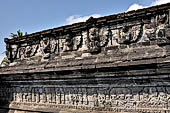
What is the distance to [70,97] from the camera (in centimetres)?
687

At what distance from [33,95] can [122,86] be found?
12.0ft

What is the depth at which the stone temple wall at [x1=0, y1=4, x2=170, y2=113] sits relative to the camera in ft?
18.0

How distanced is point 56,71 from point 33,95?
66.2 inches

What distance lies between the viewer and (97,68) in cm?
607

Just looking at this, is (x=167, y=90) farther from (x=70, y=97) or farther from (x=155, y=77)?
(x=70, y=97)

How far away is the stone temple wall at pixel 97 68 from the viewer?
5496 millimetres

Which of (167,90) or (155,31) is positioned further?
(155,31)

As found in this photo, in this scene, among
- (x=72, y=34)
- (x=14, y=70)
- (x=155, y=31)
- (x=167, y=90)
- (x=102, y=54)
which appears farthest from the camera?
(x=14, y=70)

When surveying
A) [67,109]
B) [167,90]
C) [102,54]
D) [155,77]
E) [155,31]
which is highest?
[155,31]

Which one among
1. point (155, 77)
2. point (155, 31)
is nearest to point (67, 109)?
point (155, 77)

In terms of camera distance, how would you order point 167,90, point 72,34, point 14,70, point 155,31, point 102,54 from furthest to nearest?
point 14,70 → point 72,34 → point 102,54 → point 155,31 → point 167,90

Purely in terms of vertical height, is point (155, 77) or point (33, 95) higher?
point (155, 77)

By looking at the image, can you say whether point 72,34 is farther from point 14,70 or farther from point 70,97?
point 14,70

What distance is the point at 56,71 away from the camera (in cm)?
692
